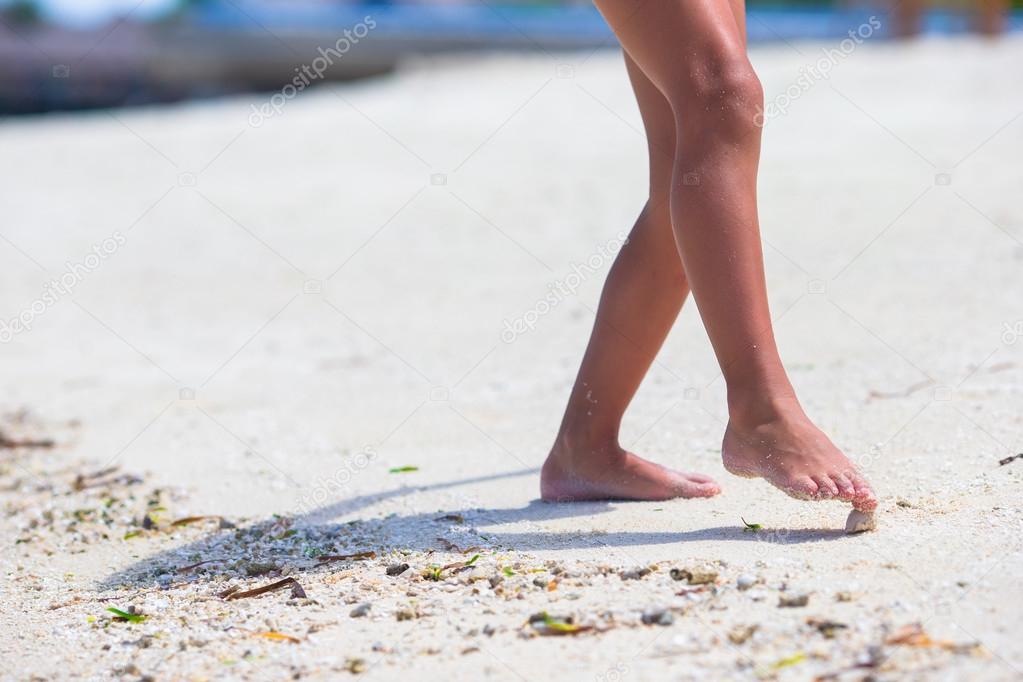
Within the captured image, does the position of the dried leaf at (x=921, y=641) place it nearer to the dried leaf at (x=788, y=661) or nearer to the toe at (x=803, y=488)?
the dried leaf at (x=788, y=661)

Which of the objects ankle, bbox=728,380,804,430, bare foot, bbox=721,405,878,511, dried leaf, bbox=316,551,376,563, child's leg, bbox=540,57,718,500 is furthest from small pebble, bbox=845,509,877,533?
dried leaf, bbox=316,551,376,563

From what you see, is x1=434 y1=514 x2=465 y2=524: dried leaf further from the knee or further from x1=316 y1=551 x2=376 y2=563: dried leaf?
the knee

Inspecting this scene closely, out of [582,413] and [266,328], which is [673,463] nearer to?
[582,413]

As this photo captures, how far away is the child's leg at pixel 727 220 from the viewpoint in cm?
192

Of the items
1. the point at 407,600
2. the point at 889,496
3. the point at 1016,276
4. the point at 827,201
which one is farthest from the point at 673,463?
the point at 827,201

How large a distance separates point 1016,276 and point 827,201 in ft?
6.41

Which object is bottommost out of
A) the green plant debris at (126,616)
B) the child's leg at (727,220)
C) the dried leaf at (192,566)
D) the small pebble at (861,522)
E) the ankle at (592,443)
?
the green plant debris at (126,616)

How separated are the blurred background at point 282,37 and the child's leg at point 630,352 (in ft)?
42.1

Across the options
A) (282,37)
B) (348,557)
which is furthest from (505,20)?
(348,557)

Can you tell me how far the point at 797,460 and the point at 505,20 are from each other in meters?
21.3

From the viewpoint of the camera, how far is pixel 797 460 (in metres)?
1.89

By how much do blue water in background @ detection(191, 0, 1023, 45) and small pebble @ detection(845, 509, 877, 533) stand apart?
12744 millimetres

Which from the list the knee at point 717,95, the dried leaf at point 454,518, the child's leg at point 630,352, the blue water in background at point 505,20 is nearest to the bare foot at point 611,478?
the child's leg at point 630,352

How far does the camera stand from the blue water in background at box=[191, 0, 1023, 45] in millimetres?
15602
